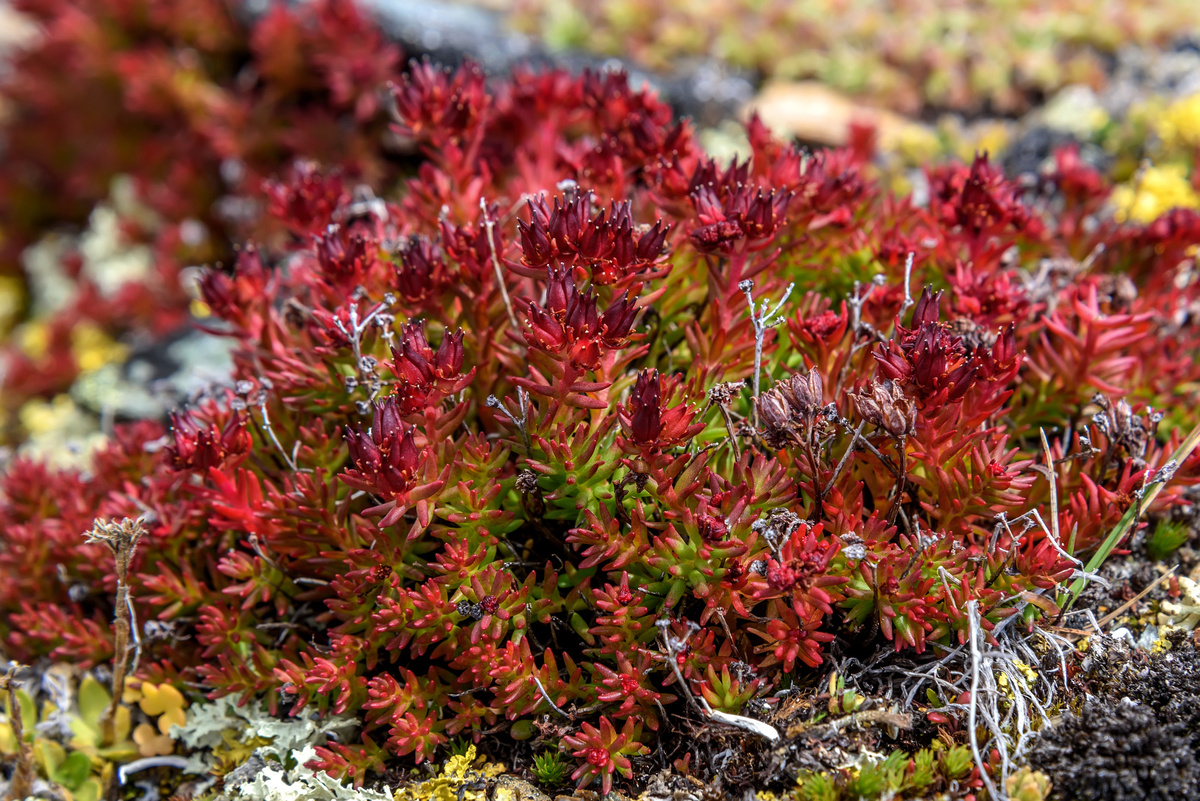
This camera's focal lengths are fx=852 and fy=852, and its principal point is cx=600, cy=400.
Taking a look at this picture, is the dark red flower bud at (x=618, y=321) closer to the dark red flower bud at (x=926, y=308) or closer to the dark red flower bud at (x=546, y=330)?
the dark red flower bud at (x=546, y=330)

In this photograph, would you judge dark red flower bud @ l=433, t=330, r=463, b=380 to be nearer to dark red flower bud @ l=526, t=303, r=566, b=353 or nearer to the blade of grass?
dark red flower bud @ l=526, t=303, r=566, b=353

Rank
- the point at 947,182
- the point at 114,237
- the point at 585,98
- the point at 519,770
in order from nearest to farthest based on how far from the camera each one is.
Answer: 1. the point at 519,770
2. the point at 947,182
3. the point at 585,98
4. the point at 114,237

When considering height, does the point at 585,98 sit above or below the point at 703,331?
above

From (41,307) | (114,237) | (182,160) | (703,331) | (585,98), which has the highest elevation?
(585,98)

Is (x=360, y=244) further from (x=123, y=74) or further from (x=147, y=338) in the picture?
(x=123, y=74)

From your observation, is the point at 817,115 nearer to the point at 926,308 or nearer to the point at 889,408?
the point at 926,308

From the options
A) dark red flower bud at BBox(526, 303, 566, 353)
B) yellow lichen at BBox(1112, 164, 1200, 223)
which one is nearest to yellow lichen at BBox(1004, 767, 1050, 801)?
dark red flower bud at BBox(526, 303, 566, 353)

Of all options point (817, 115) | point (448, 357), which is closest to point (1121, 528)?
point (448, 357)

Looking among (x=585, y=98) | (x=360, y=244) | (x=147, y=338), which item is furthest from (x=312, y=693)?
(x=147, y=338)
